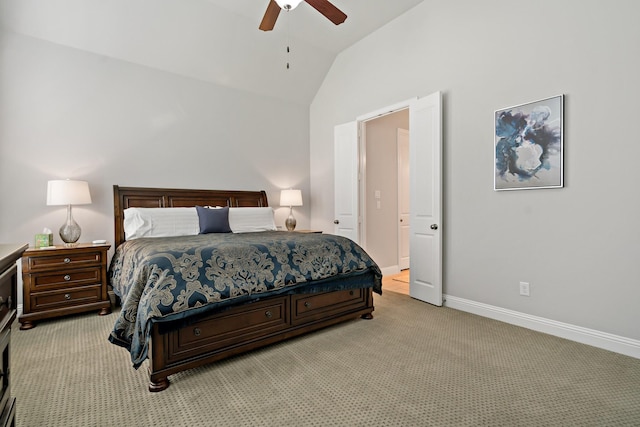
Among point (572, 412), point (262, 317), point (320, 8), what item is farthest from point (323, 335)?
point (320, 8)

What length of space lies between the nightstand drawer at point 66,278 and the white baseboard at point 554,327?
3.82 m

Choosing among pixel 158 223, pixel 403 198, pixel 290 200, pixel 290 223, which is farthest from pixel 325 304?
pixel 403 198

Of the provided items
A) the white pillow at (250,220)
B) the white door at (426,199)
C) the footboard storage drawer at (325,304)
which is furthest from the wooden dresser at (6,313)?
the white door at (426,199)

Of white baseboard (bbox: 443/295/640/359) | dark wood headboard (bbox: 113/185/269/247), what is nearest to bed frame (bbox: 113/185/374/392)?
white baseboard (bbox: 443/295/640/359)

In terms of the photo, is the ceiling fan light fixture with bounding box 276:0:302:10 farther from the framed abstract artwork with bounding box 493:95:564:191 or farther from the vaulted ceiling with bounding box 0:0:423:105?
the framed abstract artwork with bounding box 493:95:564:191

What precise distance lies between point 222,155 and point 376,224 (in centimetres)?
257

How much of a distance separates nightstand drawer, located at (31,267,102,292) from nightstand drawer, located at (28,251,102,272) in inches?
2.5

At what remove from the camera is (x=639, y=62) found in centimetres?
238

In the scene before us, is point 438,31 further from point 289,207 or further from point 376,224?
point 289,207

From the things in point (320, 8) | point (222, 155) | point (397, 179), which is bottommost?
point (397, 179)

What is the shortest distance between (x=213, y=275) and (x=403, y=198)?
4047mm

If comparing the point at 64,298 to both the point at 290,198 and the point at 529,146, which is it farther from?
the point at 529,146

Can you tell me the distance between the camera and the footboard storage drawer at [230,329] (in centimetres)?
215

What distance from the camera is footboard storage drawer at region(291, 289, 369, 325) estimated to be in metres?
2.76
